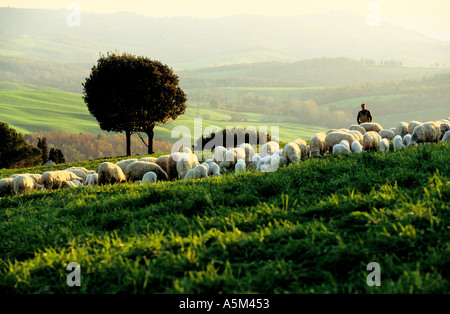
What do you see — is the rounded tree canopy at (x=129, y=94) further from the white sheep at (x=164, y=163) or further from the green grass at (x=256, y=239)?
the green grass at (x=256, y=239)

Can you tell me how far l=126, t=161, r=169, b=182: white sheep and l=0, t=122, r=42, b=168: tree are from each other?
4581cm

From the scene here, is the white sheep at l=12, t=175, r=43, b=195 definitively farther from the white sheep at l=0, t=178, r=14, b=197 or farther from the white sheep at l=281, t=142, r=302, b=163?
the white sheep at l=281, t=142, r=302, b=163

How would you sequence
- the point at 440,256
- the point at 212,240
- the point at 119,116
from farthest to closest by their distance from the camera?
1. the point at 119,116
2. the point at 212,240
3. the point at 440,256

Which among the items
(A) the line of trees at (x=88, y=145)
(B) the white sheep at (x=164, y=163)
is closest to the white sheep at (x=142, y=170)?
(B) the white sheep at (x=164, y=163)

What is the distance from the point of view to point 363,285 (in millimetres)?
3430

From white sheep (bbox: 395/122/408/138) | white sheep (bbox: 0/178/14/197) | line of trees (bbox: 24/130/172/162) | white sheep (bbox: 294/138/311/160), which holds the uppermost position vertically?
white sheep (bbox: 395/122/408/138)

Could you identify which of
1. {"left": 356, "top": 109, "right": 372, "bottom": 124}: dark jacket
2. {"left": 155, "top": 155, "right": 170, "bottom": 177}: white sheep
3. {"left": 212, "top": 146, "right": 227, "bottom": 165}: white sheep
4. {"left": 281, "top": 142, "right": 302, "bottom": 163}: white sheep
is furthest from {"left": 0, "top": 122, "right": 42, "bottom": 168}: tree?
{"left": 281, "top": 142, "right": 302, "bottom": 163}: white sheep

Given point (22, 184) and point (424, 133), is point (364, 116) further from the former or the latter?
point (22, 184)

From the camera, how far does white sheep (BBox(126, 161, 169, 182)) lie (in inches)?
635

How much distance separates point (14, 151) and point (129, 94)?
92.0 feet

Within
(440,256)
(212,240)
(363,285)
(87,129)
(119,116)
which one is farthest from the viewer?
(87,129)
